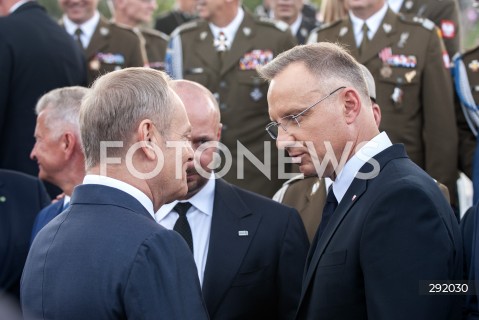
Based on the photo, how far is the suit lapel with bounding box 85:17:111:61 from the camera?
7578 mm

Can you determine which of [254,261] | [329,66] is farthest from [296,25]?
[329,66]

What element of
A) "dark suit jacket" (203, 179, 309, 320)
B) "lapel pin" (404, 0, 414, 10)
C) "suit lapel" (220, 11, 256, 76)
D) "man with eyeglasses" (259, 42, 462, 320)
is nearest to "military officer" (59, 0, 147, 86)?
"suit lapel" (220, 11, 256, 76)

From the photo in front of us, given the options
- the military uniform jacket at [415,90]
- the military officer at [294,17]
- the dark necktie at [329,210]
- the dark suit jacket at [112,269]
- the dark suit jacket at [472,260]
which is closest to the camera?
the dark suit jacket at [112,269]

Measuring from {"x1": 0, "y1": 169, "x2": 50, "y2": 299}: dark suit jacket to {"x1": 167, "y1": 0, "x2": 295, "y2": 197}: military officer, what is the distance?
1805mm

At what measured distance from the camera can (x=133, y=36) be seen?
7.81 m

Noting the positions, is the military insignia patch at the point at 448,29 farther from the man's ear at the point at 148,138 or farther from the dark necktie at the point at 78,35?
the man's ear at the point at 148,138

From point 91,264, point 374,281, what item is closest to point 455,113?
point 374,281

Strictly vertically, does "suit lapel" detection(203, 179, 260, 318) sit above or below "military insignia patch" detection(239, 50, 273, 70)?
below

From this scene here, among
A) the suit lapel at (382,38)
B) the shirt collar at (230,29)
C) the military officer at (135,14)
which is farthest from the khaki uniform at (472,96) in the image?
the military officer at (135,14)

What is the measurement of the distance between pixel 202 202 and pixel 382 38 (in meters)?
2.58

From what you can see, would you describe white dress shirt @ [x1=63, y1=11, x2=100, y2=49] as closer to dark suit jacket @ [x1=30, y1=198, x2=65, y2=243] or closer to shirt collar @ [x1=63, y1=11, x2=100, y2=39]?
shirt collar @ [x1=63, y1=11, x2=100, y2=39]

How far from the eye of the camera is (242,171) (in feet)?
22.1

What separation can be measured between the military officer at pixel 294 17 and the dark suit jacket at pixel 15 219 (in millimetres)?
3706

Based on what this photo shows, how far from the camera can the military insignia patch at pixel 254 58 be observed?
270 inches
